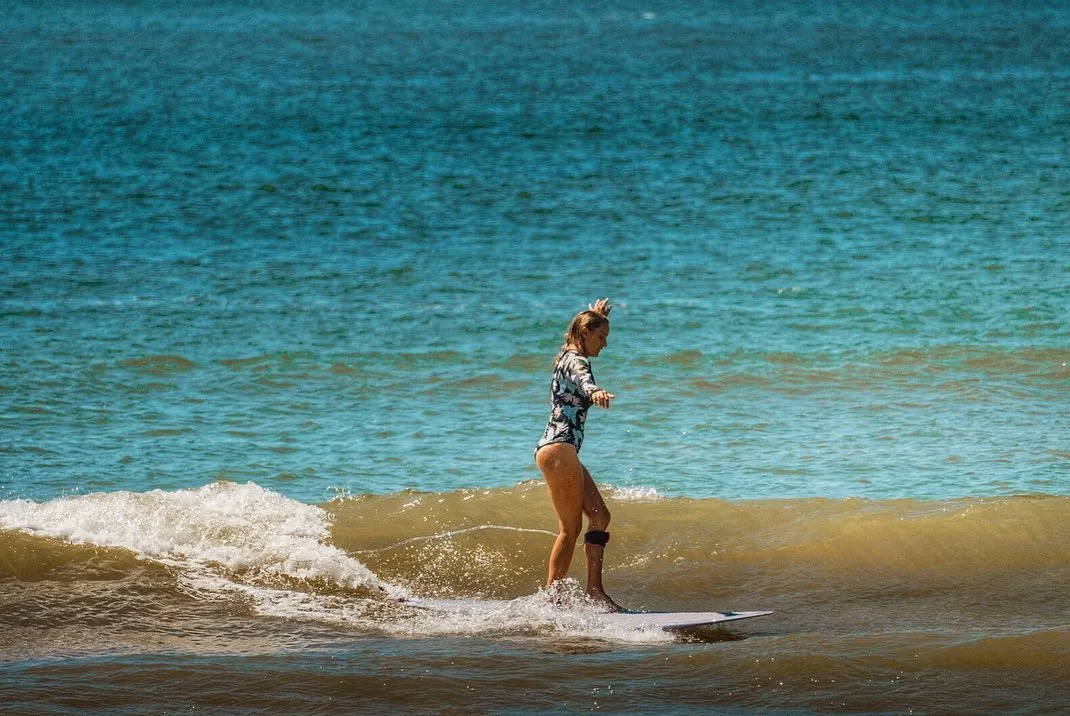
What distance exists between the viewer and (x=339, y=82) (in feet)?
194

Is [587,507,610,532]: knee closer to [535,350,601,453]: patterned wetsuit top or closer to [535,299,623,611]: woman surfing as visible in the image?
[535,299,623,611]: woman surfing

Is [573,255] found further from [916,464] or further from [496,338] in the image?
[916,464]

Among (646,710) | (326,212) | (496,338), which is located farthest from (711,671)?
(326,212)

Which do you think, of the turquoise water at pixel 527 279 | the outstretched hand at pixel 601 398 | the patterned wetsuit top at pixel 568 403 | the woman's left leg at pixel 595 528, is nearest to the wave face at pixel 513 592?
the woman's left leg at pixel 595 528

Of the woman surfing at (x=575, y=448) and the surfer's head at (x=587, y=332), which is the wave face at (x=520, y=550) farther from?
the surfer's head at (x=587, y=332)

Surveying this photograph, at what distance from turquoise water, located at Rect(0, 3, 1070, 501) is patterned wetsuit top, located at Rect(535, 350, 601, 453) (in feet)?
12.2

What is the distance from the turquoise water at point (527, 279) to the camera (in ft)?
44.6

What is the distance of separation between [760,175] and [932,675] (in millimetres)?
27536

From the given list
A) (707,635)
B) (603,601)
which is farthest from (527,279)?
(707,635)

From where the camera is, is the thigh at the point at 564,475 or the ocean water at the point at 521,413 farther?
the thigh at the point at 564,475

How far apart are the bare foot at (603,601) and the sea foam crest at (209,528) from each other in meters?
1.50

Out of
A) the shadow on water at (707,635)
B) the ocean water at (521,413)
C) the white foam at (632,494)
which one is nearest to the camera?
the ocean water at (521,413)

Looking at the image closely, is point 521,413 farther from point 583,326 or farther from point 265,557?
point 583,326

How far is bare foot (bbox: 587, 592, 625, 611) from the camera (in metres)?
8.75
